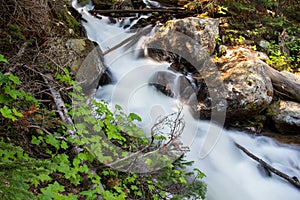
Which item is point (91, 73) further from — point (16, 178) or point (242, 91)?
point (16, 178)

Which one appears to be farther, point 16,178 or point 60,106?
point 60,106

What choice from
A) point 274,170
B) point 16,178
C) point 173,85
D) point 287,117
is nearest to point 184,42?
point 173,85

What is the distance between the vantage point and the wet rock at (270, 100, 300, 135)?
17.4 ft

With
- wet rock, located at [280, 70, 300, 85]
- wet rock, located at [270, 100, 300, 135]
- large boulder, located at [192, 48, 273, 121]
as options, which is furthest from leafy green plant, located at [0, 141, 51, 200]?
wet rock, located at [280, 70, 300, 85]

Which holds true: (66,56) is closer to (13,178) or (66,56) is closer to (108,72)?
(108,72)

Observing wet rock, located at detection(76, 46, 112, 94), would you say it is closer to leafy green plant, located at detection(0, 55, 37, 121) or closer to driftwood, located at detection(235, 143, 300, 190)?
leafy green plant, located at detection(0, 55, 37, 121)

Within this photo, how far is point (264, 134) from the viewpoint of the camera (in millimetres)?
5238

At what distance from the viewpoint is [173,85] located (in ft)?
18.6

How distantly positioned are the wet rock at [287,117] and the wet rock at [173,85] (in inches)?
72.6

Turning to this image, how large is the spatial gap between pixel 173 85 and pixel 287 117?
2.49 meters

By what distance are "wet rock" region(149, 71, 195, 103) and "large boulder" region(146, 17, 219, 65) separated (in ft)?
2.45

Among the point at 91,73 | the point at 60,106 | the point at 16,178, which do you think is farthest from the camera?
the point at 91,73

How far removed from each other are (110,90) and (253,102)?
294 cm

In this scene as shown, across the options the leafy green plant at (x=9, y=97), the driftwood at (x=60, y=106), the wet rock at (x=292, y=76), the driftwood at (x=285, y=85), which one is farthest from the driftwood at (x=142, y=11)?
the leafy green plant at (x=9, y=97)
